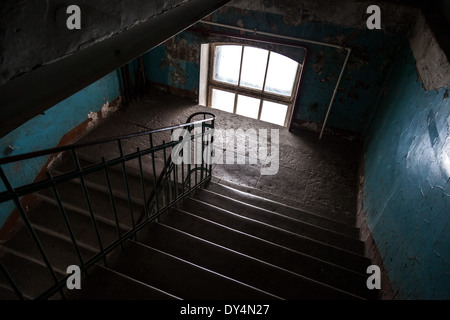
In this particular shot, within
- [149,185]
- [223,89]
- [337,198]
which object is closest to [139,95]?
[223,89]

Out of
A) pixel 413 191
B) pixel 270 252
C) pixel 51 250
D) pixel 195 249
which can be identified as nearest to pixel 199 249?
pixel 195 249

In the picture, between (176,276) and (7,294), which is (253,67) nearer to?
(176,276)

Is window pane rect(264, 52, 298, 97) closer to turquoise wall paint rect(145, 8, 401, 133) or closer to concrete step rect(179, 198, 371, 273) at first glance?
Result: turquoise wall paint rect(145, 8, 401, 133)

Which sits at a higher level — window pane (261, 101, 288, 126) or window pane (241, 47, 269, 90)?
window pane (241, 47, 269, 90)

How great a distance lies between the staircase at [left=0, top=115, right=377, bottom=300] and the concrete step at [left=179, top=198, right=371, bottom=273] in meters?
0.01

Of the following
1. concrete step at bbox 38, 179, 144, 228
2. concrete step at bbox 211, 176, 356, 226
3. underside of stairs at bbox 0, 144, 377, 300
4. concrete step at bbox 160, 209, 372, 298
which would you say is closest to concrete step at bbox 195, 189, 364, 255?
underside of stairs at bbox 0, 144, 377, 300

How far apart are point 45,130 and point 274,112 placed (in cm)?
476

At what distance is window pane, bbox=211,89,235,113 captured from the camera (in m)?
6.90

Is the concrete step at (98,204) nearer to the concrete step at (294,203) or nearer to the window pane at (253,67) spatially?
the concrete step at (294,203)

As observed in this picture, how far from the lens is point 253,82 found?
6.46m

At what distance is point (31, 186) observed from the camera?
1535 mm

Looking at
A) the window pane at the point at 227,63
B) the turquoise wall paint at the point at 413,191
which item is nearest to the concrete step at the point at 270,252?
the turquoise wall paint at the point at 413,191
